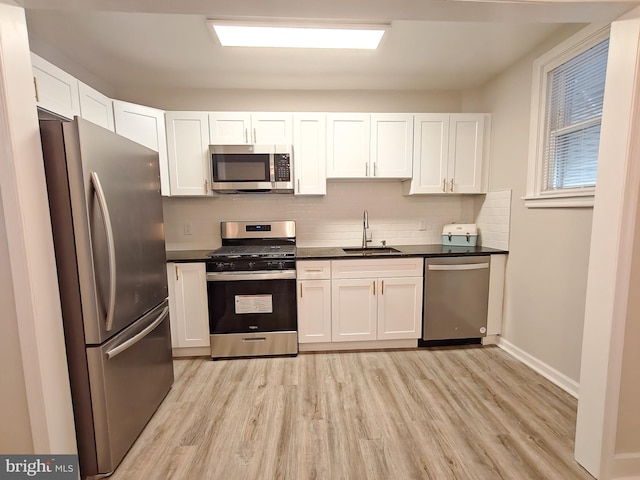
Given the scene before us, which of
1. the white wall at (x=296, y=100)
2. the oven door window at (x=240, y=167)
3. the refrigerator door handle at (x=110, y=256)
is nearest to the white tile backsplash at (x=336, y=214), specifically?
the oven door window at (x=240, y=167)

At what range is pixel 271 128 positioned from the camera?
103 inches

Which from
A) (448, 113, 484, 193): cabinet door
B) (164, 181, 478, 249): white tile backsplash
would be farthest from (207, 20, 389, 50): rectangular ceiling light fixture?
(164, 181, 478, 249): white tile backsplash

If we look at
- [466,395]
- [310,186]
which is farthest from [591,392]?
[310,186]

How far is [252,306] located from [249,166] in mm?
1244

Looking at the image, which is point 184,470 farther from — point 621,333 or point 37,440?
point 621,333

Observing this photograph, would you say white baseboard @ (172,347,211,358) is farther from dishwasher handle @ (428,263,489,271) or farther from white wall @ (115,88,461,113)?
white wall @ (115,88,461,113)

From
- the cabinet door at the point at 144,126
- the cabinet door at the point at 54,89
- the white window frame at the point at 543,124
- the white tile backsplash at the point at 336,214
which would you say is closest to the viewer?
the cabinet door at the point at 54,89

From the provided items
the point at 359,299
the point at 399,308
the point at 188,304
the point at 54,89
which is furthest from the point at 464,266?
the point at 54,89

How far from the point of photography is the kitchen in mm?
1960

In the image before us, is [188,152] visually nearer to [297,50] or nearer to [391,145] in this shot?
[297,50]

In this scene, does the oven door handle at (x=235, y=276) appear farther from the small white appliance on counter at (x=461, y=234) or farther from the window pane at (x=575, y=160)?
the window pane at (x=575, y=160)

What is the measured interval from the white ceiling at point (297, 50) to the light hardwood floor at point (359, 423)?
212 cm

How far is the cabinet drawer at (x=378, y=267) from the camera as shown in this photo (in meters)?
2.50

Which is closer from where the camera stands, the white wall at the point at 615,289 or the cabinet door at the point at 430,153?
the white wall at the point at 615,289
